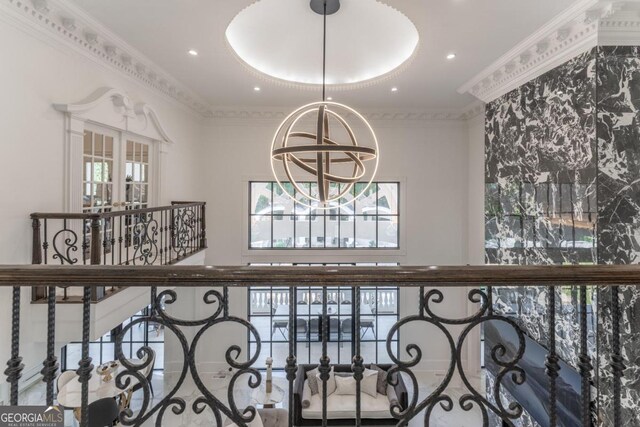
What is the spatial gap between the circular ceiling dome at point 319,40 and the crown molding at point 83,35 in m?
1.25

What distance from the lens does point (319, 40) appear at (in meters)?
3.92

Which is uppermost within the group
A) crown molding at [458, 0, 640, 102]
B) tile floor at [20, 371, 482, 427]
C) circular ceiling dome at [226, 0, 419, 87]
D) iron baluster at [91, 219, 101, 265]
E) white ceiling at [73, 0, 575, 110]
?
circular ceiling dome at [226, 0, 419, 87]

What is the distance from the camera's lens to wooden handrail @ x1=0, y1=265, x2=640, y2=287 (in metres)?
0.91

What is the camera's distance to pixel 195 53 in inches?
153

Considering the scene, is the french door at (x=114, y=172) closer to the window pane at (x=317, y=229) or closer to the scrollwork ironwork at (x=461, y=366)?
the window pane at (x=317, y=229)

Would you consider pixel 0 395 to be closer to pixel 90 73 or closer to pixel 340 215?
pixel 90 73

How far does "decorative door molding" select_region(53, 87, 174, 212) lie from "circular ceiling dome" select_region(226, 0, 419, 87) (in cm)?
154

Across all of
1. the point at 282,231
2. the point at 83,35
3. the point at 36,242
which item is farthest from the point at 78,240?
the point at 282,231

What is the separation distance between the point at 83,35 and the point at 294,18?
2196mm

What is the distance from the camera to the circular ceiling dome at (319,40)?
3391mm

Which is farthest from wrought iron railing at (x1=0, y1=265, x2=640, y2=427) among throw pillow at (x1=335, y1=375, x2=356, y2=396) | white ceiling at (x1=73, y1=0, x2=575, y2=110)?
throw pillow at (x1=335, y1=375, x2=356, y2=396)

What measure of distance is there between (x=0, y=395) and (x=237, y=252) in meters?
3.86

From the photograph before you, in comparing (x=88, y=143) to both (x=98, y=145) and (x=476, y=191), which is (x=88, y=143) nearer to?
(x=98, y=145)

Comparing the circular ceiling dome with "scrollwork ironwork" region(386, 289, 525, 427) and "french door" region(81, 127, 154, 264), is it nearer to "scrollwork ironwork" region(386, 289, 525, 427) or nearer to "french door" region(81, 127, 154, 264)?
"french door" region(81, 127, 154, 264)
